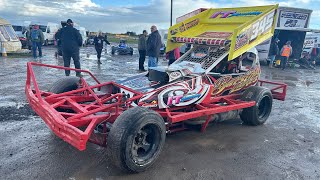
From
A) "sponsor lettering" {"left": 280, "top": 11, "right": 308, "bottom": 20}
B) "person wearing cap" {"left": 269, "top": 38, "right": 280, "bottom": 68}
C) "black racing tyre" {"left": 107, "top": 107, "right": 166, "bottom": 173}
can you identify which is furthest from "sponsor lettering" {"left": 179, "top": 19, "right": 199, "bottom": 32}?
"sponsor lettering" {"left": 280, "top": 11, "right": 308, "bottom": 20}

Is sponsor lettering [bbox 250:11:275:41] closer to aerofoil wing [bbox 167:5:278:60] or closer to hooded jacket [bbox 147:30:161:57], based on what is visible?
aerofoil wing [bbox 167:5:278:60]

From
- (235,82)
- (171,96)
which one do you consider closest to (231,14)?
(235,82)

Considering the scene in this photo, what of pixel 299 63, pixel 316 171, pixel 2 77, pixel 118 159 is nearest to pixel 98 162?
pixel 118 159

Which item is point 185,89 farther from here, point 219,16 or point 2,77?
point 2,77

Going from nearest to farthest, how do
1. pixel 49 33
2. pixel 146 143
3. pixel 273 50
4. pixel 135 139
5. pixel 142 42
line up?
pixel 135 139
pixel 146 143
pixel 142 42
pixel 273 50
pixel 49 33

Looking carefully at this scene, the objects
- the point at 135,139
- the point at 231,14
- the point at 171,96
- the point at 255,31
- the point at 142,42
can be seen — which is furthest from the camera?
the point at 142,42

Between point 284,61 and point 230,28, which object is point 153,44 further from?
point 284,61

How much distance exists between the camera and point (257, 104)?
5461 millimetres

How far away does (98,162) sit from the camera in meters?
3.81

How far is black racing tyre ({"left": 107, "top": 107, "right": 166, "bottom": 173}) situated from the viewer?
3293mm

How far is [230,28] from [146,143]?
3293 millimetres

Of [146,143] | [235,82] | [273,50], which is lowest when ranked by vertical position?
[146,143]

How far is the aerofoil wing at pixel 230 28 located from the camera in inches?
201

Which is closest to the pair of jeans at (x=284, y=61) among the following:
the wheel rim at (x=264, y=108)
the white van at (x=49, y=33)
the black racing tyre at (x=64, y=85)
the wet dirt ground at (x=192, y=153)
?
the wet dirt ground at (x=192, y=153)
